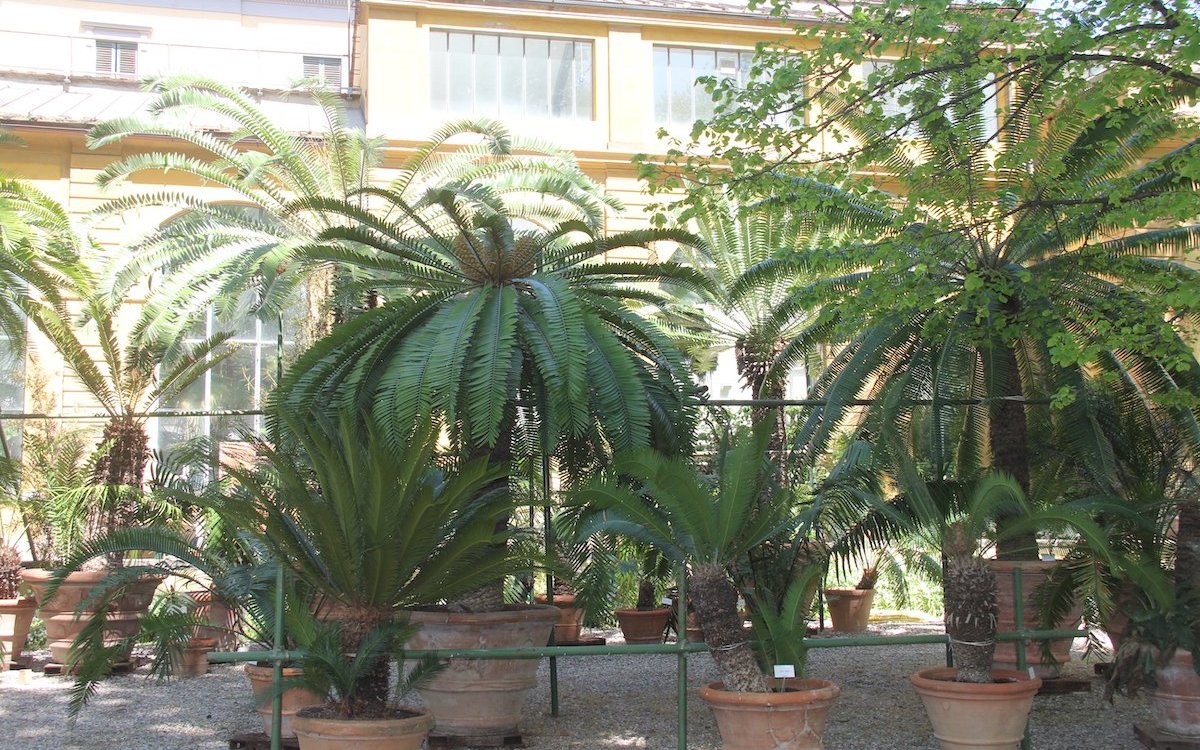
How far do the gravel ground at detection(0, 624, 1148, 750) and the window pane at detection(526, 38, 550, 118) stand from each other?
1203 cm

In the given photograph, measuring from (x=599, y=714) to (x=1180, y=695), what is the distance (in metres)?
4.31

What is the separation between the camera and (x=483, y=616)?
322 inches

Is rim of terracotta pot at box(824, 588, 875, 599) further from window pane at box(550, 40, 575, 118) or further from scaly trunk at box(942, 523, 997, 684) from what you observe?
window pane at box(550, 40, 575, 118)

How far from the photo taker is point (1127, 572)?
7836mm

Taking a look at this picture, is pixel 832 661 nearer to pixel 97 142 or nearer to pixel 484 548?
pixel 484 548

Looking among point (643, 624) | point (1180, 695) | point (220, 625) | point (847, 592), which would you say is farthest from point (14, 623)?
A: point (1180, 695)

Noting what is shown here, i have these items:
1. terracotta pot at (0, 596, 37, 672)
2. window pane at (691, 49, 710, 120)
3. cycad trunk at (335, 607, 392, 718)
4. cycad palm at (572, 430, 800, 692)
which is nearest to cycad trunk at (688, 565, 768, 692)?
cycad palm at (572, 430, 800, 692)

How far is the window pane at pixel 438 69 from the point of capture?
69.5 ft

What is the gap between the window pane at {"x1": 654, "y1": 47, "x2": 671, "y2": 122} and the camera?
22016 millimetres

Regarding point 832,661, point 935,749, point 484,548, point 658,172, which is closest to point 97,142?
point 658,172

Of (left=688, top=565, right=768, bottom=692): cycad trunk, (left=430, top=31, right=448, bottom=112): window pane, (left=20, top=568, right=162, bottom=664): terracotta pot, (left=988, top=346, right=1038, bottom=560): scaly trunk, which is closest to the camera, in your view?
(left=688, top=565, right=768, bottom=692): cycad trunk

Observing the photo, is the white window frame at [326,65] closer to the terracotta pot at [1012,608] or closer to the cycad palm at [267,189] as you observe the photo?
the cycad palm at [267,189]

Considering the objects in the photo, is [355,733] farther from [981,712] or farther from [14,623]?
[14,623]

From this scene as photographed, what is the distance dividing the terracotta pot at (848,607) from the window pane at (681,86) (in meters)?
10.4
